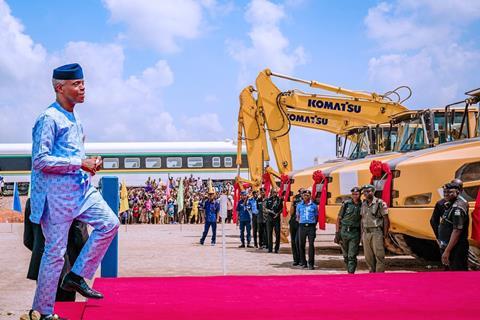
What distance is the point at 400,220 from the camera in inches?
414

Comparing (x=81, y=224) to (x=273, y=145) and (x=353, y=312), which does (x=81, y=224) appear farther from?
(x=273, y=145)

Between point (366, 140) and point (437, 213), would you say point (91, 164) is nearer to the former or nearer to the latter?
point (437, 213)

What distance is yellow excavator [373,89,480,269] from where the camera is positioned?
31.1ft

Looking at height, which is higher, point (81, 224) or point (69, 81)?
point (69, 81)

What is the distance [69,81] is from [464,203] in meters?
5.67

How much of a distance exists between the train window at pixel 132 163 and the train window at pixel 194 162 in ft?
11.8

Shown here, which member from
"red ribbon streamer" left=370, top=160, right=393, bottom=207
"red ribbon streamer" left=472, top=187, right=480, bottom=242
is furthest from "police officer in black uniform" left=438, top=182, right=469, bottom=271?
"red ribbon streamer" left=370, top=160, right=393, bottom=207

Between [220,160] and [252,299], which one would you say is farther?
[220,160]

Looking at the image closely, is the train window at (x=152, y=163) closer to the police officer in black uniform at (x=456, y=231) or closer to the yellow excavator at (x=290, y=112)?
the yellow excavator at (x=290, y=112)

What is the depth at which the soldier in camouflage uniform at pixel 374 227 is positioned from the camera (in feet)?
34.2

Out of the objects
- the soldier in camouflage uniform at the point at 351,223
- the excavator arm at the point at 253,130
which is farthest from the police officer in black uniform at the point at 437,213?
the excavator arm at the point at 253,130

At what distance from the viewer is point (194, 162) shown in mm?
49000

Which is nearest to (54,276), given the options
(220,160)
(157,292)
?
(157,292)

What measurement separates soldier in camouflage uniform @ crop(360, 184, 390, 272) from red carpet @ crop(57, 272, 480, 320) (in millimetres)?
4393
